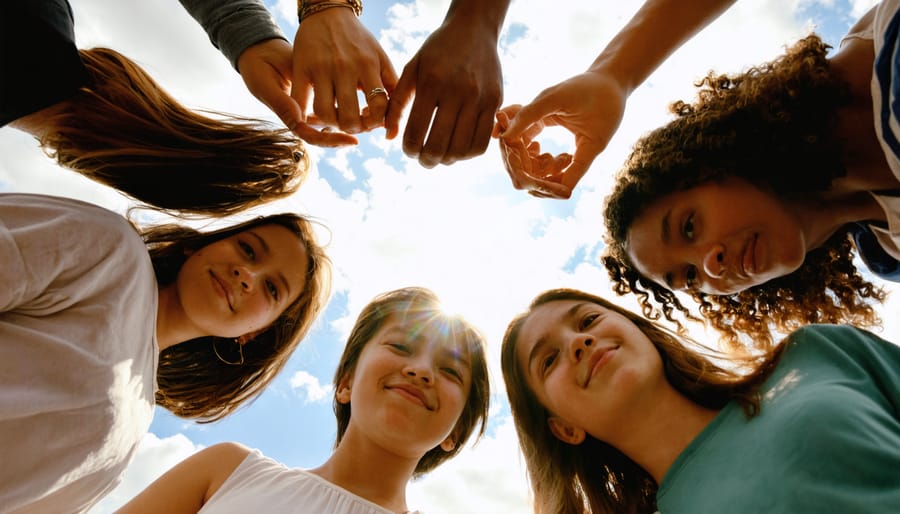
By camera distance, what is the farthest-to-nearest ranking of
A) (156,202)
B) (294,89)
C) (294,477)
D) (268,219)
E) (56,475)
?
(268,219), (156,202), (294,477), (294,89), (56,475)

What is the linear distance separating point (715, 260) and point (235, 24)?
238 centimetres

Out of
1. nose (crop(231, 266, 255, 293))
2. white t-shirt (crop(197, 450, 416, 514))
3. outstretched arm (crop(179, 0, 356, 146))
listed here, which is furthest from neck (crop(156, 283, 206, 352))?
outstretched arm (crop(179, 0, 356, 146))

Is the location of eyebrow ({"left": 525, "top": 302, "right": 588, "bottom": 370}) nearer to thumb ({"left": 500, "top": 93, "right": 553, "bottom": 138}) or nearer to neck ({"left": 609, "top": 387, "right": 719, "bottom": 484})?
neck ({"left": 609, "top": 387, "right": 719, "bottom": 484})

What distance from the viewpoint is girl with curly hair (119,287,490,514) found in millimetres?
2432

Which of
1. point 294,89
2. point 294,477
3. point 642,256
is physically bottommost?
point 294,477

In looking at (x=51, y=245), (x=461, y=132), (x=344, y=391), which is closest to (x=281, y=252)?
(x=344, y=391)

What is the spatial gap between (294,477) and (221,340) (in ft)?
4.12

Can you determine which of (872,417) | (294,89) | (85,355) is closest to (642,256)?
(872,417)

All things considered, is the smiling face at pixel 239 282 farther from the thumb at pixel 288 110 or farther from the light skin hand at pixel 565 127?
the light skin hand at pixel 565 127

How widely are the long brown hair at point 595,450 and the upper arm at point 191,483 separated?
1.59 metres

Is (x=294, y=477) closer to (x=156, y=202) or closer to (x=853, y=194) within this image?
(x=156, y=202)

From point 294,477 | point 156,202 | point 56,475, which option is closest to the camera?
point 56,475

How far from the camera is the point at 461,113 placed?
5.82 feet

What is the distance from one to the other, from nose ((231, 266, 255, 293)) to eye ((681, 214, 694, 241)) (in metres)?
2.25
